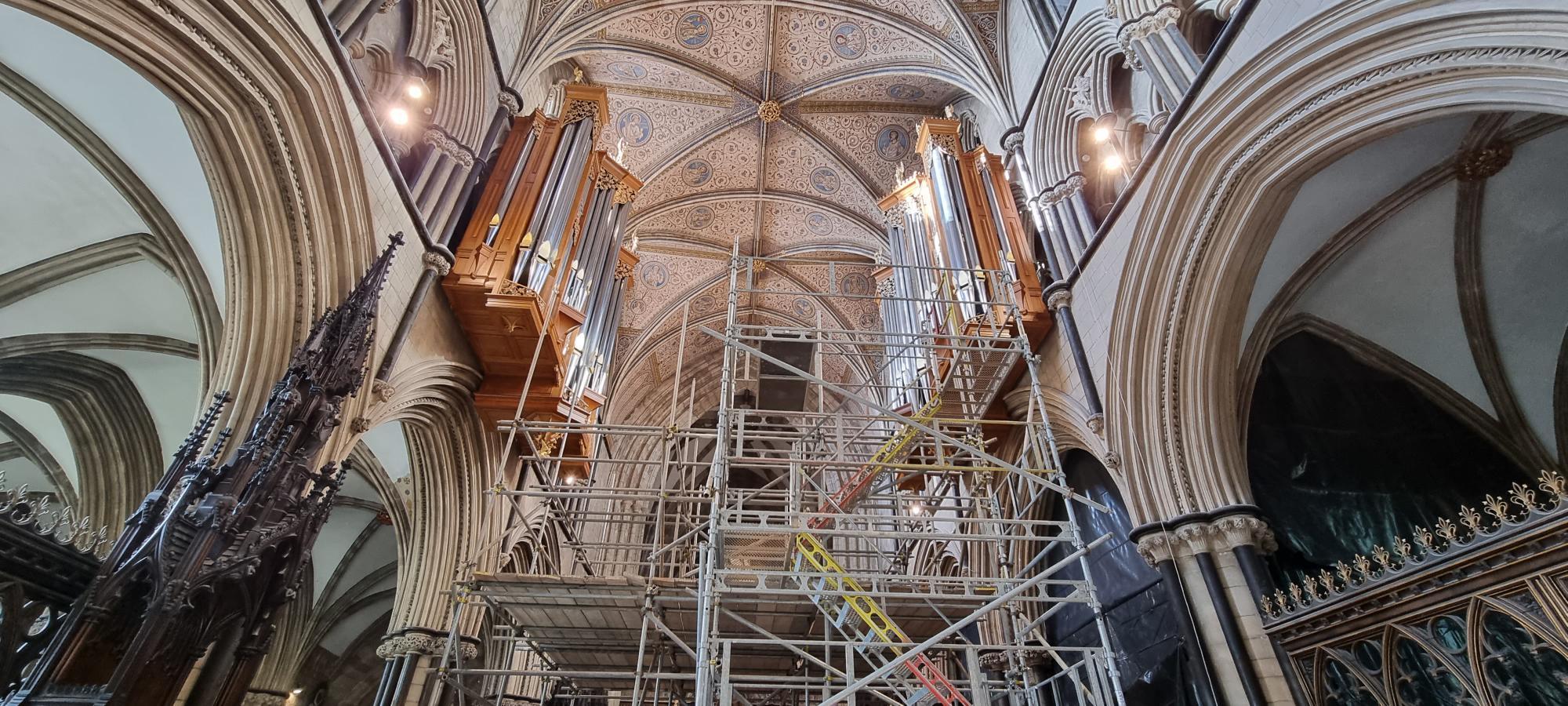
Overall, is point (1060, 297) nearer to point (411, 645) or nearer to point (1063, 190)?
point (1063, 190)

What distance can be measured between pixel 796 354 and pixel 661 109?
6.29 meters

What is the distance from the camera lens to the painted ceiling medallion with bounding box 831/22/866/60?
10586mm

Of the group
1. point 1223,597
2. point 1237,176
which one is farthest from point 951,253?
point 1223,597

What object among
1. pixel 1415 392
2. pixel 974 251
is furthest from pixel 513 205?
pixel 1415 392

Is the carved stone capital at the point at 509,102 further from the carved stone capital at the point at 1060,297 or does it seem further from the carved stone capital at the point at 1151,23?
the carved stone capital at the point at 1151,23

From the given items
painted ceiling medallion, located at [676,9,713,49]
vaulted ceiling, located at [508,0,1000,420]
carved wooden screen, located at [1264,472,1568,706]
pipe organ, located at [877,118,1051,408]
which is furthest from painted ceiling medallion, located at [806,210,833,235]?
carved wooden screen, located at [1264,472,1568,706]

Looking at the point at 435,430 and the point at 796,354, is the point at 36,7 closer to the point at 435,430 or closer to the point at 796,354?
the point at 435,430

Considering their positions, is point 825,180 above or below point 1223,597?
above

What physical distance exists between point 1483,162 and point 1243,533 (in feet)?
10.5

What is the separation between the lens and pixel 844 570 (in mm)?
5422

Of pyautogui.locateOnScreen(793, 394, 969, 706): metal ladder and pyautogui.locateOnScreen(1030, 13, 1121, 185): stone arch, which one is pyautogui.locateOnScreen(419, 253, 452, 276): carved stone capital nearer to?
pyautogui.locateOnScreen(793, 394, 969, 706): metal ladder

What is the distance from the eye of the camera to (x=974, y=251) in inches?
303

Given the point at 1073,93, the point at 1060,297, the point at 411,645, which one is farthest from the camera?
the point at 1073,93

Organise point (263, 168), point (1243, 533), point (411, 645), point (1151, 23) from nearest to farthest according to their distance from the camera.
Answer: point (263, 168) < point (1243, 533) < point (1151, 23) < point (411, 645)
